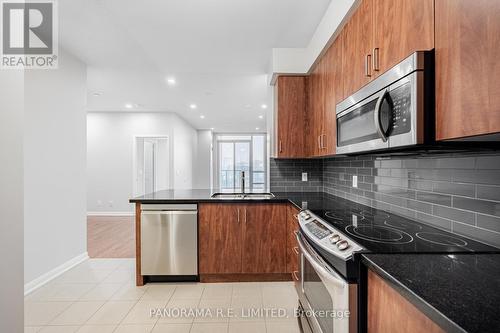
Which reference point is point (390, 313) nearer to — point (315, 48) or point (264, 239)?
point (264, 239)

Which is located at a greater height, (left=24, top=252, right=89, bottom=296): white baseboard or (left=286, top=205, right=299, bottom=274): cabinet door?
(left=286, top=205, right=299, bottom=274): cabinet door

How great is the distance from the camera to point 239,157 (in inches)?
414

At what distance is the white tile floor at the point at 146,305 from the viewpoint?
2.06m

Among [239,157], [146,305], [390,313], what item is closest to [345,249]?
[390,313]

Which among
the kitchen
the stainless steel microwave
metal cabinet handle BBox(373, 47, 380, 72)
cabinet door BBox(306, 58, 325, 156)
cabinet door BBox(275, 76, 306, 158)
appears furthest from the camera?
cabinet door BBox(275, 76, 306, 158)

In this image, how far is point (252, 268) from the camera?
9.16 ft

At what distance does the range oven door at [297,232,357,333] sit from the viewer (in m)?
1.10

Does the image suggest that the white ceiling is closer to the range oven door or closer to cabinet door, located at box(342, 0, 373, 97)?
cabinet door, located at box(342, 0, 373, 97)

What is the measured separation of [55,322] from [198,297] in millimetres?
1150

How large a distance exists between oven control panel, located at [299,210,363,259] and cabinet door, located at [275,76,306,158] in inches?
49.1

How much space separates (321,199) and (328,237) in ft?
4.43

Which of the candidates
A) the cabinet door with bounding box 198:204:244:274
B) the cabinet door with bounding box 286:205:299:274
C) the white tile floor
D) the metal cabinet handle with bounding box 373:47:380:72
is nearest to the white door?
the white tile floor

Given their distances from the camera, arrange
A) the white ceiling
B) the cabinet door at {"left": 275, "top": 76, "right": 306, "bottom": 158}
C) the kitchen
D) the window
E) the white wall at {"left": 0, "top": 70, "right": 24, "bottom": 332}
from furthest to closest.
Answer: the window
the cabinet door at {"left": 275, "top": 76, "right": 306, "bottom": 158}
the white ceiling
the white wall at {"left": 0, "top": 70, "right": 24, "bottom": 332}
the kitchen

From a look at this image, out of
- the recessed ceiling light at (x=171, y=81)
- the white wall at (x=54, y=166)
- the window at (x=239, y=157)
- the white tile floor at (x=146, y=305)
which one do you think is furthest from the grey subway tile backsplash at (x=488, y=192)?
the window at (x=239, y=157)
